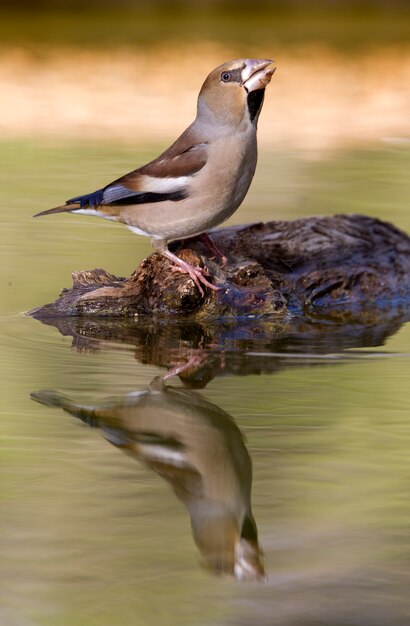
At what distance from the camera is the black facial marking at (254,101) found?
242 inches

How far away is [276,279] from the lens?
664 cm

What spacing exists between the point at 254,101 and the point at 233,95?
0.10 meters

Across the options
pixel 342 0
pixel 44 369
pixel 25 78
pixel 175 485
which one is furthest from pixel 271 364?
pixel 342 0

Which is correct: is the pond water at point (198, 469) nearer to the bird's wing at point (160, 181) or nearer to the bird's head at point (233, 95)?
the bird's wing at point (160, 181)

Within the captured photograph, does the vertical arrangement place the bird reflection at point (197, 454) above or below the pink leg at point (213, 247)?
below

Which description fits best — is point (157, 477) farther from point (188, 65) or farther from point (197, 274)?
point (188, 65)

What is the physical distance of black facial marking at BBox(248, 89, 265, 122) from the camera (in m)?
6.14

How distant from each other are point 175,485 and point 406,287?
3102mm

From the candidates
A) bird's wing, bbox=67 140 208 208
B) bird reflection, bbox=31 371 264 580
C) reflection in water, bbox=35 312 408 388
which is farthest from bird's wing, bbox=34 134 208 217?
bird reflection, bbox=31 371 264 580

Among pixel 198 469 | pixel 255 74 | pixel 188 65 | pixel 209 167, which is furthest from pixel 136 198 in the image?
pixel 188 65

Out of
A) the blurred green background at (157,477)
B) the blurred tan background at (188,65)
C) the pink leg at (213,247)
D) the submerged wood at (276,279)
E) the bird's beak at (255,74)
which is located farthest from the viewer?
the blurred tan background at (188,65)

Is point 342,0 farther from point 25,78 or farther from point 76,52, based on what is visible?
point 25,78

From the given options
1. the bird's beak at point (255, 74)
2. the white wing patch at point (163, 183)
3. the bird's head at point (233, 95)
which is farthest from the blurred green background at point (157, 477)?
the bird's beak at point (255, 74)

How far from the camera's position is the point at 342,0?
20.4 metres
